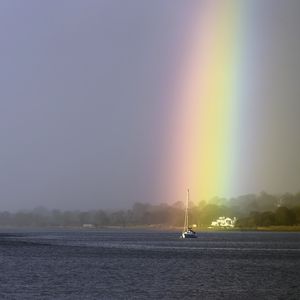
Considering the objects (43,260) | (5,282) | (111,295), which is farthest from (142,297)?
(43,260)

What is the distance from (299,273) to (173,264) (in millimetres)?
18722

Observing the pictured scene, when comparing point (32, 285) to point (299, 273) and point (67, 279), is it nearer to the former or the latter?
point (67, 279)

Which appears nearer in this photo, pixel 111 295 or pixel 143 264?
pixel 111 295

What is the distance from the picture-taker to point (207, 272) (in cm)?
7719

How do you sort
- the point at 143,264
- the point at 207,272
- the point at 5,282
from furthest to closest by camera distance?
1. the point at 143,264
2. the point at 207,272
3. the point at 5,282

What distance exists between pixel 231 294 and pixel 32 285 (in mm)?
17500

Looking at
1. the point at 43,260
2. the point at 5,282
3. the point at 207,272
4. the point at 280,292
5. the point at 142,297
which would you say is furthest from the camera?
the point at 43,260

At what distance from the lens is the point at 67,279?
65875 mm

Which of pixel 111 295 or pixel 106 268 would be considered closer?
pixel 111 295

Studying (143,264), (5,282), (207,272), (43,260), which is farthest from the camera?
(43,260)

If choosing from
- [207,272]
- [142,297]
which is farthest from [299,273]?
[142,297]

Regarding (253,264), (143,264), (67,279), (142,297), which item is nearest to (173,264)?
(143,264)

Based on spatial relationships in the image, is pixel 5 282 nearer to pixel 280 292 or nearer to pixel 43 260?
pixel 280 292

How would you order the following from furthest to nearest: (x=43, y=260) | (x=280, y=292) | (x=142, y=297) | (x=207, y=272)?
(x=43, y=260) < (x=207, y=272) < (x=280, y=292) < (x=142, y=297)
